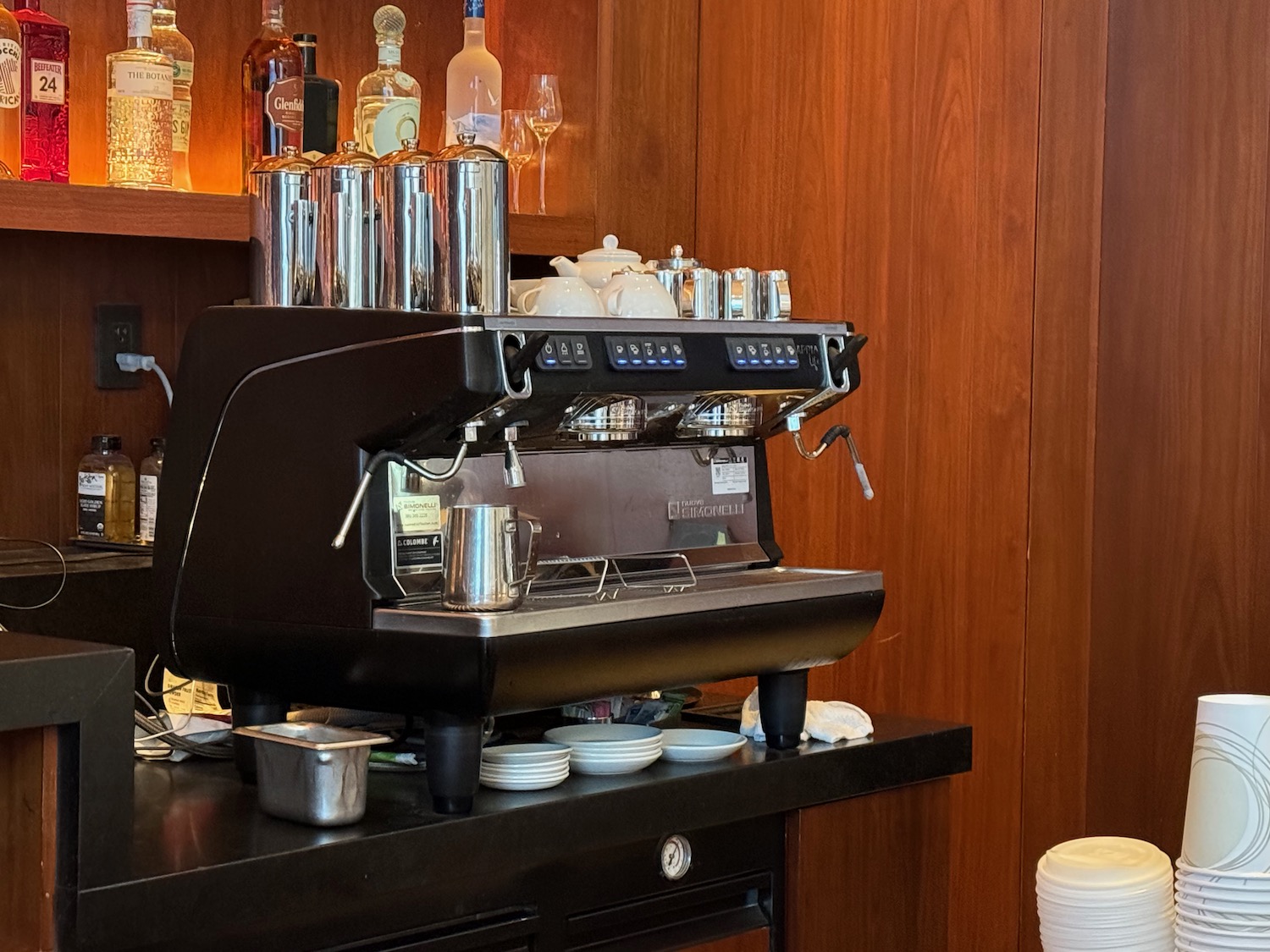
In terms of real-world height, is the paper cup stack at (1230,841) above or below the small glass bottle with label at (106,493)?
below

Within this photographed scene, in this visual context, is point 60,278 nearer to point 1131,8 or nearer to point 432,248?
point 432,248

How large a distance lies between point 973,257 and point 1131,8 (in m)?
0.48

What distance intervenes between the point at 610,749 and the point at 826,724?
315 millimetres

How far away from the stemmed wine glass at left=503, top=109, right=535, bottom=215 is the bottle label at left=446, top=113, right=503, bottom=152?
0.10 m

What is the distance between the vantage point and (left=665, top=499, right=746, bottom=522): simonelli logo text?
6.57 feet

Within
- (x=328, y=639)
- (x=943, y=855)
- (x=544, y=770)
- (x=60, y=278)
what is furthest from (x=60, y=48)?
(x=943, y=855)

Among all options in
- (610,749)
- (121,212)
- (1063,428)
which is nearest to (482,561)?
(610,749)

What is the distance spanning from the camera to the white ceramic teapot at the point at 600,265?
198 centimetres

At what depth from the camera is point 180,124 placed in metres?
2.55

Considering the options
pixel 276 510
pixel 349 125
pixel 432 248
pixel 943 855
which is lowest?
pixel 943 855

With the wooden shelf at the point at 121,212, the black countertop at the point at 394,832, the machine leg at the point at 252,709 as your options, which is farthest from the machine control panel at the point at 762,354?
the wooden shelf at the point at 121,212

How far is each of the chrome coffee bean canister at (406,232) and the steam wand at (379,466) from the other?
0.16m

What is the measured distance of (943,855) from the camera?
211cm

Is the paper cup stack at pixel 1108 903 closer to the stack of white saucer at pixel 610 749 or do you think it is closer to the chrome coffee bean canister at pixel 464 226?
the stack of white saucer at pixel 610 749
